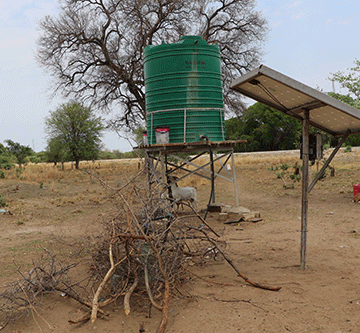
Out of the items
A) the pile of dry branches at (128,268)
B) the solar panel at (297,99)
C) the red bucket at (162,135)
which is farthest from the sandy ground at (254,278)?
the red bucket at (162,135)

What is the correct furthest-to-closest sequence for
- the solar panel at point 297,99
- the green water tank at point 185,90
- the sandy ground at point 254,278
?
the green water tank at point 185,90 → the solar panel at point 297,99 → the sandy ground at point 254,278

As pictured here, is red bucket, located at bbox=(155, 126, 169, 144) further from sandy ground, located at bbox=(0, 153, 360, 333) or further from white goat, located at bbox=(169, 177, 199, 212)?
sandy ground, located at bbox=(0, 153, 360, 333)

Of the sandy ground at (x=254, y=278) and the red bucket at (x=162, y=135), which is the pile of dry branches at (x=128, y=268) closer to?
the sandy ground at (x=254, y=278)

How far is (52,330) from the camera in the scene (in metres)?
4.46

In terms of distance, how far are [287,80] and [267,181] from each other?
15766 millimetres

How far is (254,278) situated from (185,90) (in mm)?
6566

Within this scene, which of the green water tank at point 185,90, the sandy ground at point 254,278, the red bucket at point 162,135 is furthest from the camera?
the green water tank at point 185,90

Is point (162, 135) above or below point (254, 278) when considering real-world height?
above

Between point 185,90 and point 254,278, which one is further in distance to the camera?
point 185,90

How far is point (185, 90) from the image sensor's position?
36.6 feet

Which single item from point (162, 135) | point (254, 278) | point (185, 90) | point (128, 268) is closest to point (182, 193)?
point (162, 135)

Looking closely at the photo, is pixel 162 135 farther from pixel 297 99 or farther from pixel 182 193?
pixel 297 99

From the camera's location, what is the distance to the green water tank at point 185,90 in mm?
11141

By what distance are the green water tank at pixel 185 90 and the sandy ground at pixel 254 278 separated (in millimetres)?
2632
